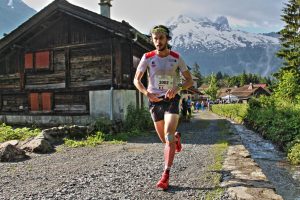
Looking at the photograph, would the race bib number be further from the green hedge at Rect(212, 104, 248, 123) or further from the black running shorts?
the green hedge at Rect(212, 104, 248, 123)

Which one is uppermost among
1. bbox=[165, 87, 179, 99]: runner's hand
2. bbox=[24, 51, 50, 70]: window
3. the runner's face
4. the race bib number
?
bbox=[24, 51, 50, 70]: window

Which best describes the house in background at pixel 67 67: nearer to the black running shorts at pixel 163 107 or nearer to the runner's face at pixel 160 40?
the runner's face at pixel 160 40

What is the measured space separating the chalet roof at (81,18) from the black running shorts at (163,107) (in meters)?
9.33

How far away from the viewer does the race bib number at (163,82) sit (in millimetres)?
5102

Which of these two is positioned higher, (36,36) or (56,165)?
(36,36)

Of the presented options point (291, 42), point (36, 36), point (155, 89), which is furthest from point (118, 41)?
point (291, 42)

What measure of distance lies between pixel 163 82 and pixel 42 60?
1319 cm

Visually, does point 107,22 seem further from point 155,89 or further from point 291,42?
point 291,42

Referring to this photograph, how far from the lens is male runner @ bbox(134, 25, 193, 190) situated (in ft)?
16.3

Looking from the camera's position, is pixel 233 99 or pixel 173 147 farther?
pixel 233 99

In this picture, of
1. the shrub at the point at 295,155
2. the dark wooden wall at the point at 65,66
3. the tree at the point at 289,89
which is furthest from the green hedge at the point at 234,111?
the shrub at the point at 295,155

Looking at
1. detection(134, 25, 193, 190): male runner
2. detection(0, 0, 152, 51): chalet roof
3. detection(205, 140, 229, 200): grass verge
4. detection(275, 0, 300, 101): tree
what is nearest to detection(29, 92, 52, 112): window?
detection(0, 0, 152, 51): chalet roof

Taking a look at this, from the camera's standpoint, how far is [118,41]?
48.5 feet

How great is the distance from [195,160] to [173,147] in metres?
2.58
